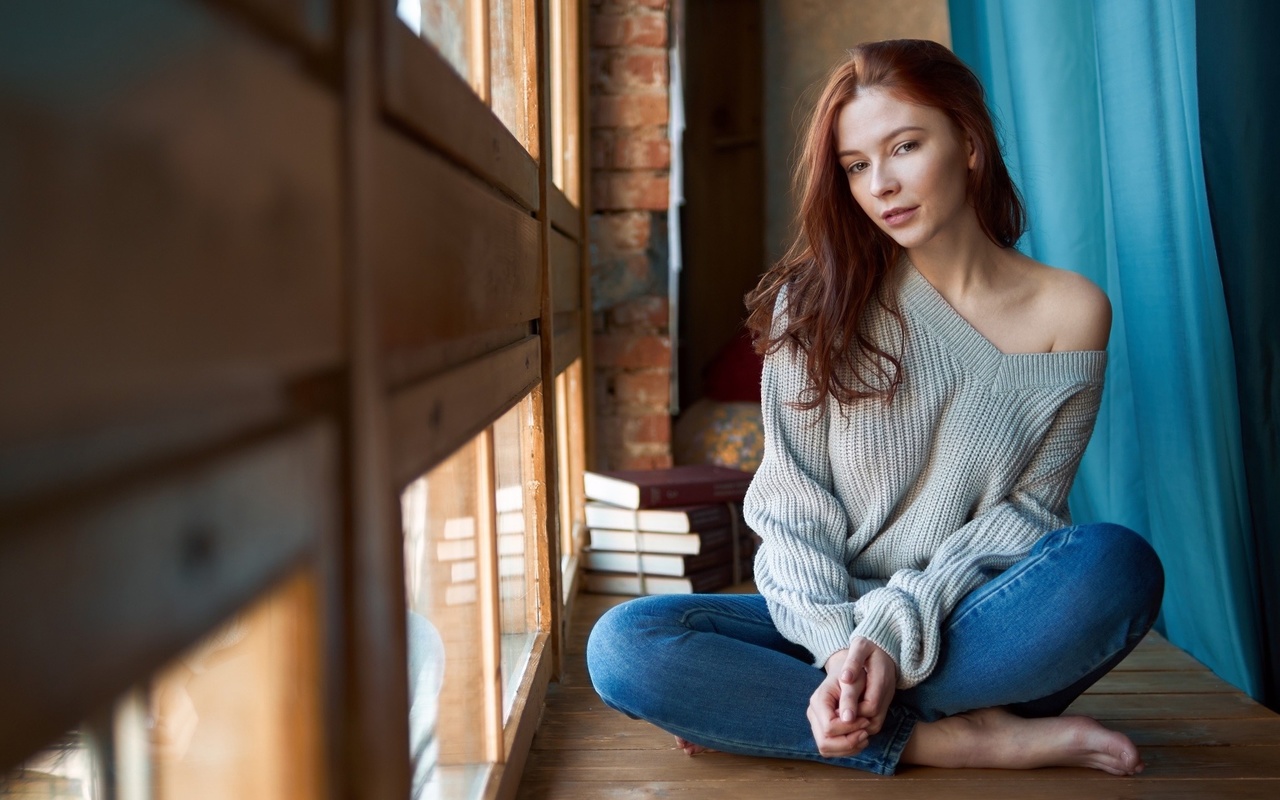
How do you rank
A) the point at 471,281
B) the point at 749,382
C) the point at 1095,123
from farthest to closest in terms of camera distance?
the point at 749,382
the point at 1095,123
the point at 471,281

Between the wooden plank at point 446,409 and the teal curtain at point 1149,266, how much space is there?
118 cm

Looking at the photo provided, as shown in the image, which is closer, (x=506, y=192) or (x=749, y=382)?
(x=506, y=192)

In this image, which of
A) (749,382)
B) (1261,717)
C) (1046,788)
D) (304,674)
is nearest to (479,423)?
(304,674)

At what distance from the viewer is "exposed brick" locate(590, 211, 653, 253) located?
2.81m

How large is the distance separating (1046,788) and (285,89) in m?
1.26

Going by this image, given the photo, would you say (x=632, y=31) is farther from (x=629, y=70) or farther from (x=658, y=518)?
(x=658, y=518)

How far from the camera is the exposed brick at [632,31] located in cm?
277

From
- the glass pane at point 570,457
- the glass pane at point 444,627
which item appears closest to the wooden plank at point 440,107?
the glass pane at point 444,627

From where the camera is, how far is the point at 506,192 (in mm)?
1327

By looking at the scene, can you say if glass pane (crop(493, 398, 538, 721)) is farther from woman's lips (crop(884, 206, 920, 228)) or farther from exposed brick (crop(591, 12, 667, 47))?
exposed brick (crop(591, 12, 667, 47))

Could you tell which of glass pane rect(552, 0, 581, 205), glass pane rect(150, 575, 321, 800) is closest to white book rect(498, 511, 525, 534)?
glass pane rect(150, 575, 321, 800)

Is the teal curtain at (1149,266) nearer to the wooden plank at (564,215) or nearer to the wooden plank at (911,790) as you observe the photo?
the wooden plank at (911,790)

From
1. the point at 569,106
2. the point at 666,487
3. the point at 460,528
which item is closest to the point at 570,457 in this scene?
the point at 666,487

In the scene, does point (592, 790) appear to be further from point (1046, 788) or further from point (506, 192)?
point (506, 192)
